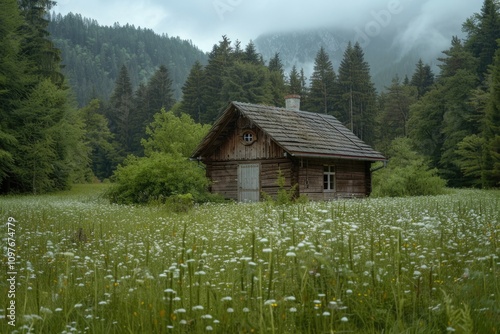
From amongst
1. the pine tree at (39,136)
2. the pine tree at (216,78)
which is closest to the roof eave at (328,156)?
the pine tree at (39,136)

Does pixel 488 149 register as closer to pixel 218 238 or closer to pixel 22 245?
pixel 218 238

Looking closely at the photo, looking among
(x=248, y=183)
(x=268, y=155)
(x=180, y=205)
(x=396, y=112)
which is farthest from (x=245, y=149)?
(x=396, y=112)

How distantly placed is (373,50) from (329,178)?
84.4m

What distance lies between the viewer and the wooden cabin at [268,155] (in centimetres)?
2648

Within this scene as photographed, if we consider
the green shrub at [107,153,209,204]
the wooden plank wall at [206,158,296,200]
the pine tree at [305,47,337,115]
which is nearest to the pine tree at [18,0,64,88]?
the green shrub at [107,153,209,204]

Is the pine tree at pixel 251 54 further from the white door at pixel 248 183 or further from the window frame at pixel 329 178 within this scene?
the white door at pixel 248 183

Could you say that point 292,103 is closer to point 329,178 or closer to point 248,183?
point 329,178

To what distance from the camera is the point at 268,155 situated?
2688 cm

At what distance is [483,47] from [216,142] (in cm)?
3696

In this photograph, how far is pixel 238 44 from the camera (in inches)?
2943

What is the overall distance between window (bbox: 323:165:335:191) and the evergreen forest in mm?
7454

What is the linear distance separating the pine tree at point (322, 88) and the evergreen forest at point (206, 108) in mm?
147

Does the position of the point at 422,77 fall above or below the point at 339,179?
above

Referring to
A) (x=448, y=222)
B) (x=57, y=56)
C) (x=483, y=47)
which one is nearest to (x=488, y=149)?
(x=483, y=47)
